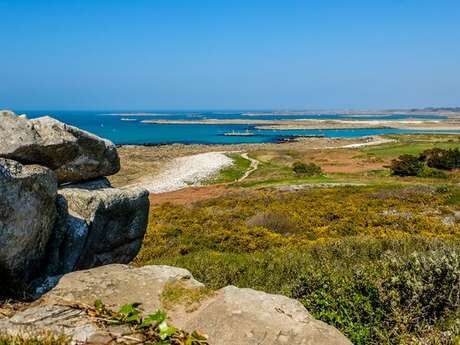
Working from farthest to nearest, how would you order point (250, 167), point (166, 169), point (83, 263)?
point (166, 169) → point (250, 167) → point (83, 263)

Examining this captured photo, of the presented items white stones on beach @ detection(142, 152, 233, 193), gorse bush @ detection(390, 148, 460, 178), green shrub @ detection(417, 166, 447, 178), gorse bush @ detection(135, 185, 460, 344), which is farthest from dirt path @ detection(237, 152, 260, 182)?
gorse bush @ detection(135, 185, 460, 344)

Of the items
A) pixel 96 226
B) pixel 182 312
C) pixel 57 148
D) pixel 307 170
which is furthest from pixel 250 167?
pixel 182 312

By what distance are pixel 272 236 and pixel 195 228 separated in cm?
417

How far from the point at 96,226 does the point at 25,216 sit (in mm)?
2271

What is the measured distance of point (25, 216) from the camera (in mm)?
7117

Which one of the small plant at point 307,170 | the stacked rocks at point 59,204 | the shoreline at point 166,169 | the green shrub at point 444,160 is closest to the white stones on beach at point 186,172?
the shoreline at point 166,169

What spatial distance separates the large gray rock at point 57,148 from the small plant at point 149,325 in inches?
124

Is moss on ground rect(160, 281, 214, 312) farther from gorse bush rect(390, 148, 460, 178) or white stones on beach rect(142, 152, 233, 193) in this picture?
white stones on beach rect(142, 152, 233, 193)

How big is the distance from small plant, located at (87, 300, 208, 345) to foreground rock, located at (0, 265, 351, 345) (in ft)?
0.61

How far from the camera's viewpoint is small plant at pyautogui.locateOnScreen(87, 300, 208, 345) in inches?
219

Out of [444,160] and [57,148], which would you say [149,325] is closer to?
[57,148]

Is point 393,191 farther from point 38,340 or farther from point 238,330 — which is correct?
point 38,340

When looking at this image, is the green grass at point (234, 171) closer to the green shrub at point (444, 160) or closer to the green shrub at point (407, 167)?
the green shrub at point (407, 167)

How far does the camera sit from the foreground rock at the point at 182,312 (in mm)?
5684
